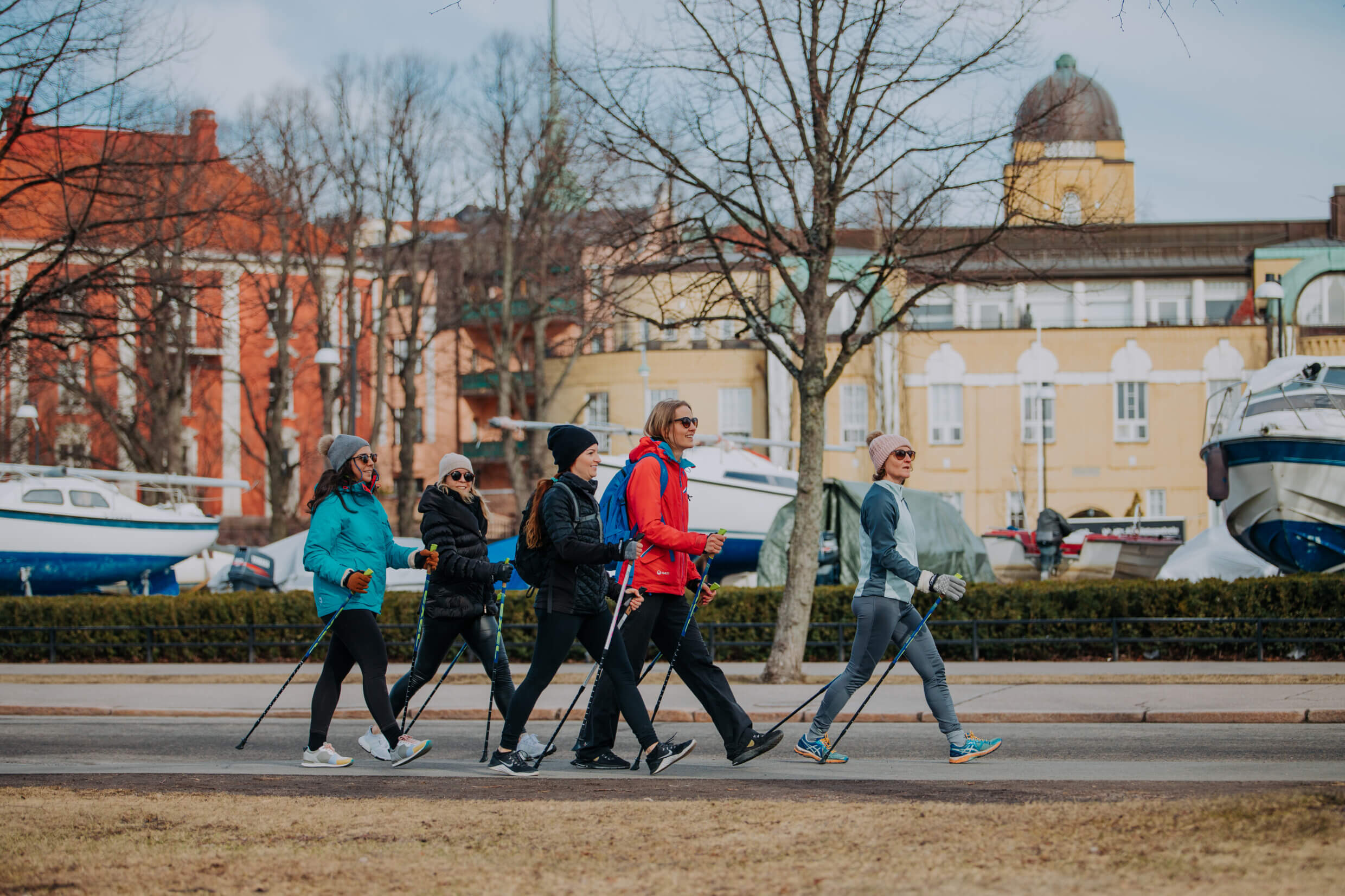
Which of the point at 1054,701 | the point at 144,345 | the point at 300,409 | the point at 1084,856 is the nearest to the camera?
the point at 1084,856

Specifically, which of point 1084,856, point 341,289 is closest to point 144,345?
point 341,289

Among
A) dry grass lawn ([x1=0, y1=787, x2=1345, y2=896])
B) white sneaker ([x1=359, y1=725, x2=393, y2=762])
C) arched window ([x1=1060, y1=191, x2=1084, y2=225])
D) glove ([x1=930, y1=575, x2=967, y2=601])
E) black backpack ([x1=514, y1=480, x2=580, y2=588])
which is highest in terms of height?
arched window ([x1=1060, y1=191, x2=1084, y2=225])

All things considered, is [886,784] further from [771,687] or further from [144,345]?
[144,345]

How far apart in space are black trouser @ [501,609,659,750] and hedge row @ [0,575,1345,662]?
9812 millimetres

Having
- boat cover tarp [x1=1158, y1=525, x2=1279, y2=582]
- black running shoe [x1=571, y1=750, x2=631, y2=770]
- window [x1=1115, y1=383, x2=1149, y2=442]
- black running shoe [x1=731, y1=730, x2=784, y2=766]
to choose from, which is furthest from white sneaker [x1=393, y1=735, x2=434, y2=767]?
window [x1=1115, y1=383, x2=1149, y2=442]

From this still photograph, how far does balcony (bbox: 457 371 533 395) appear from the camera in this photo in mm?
54688

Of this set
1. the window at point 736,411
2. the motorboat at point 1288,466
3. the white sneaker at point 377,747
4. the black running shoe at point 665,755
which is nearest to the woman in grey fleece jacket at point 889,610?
the black running shoe at point 665,755

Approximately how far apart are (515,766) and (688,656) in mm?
1278

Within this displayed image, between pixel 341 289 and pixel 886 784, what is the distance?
133ft

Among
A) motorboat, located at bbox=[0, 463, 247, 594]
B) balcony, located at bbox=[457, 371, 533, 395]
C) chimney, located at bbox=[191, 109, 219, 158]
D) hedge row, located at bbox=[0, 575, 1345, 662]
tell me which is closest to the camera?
hedge row, located at bbox=[0, 575, 1345, 662]

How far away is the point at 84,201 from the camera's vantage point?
21891 mm

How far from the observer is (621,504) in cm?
863

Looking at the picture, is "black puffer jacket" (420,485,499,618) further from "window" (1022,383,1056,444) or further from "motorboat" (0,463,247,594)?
"window" (1022,383,1056,444)

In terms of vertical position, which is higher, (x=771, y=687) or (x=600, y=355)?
(x=600, y=355)
